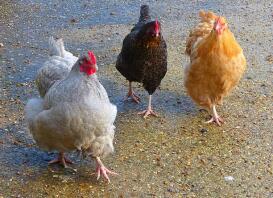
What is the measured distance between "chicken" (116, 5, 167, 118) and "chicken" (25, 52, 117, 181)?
1.34 meters

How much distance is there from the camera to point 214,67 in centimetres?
538

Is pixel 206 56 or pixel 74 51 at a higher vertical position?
pixel 206 56

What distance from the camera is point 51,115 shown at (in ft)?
13.8

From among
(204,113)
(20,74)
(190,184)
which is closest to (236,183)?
(190,184)

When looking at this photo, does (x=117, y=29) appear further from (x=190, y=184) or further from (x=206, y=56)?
(x=190, y=184)

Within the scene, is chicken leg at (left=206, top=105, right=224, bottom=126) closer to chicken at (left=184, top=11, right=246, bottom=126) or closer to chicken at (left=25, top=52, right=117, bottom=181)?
chicken at (left=184, top=11, right=246, bottom=126)

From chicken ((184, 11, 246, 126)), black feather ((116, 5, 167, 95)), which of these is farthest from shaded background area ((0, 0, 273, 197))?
black feather ((116, 5, 167, 95))

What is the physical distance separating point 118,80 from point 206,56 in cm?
149

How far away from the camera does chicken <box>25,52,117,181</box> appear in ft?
13.5

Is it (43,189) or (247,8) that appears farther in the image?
(247,8)

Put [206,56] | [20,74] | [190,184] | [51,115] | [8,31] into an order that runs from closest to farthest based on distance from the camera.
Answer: [51,115]
[190,184]
[206,56]
[20,74]
[8,31]

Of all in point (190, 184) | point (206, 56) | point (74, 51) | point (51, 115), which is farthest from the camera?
point (74, 51)

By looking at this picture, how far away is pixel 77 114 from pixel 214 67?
1.91m

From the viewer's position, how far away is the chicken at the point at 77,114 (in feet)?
13.5
